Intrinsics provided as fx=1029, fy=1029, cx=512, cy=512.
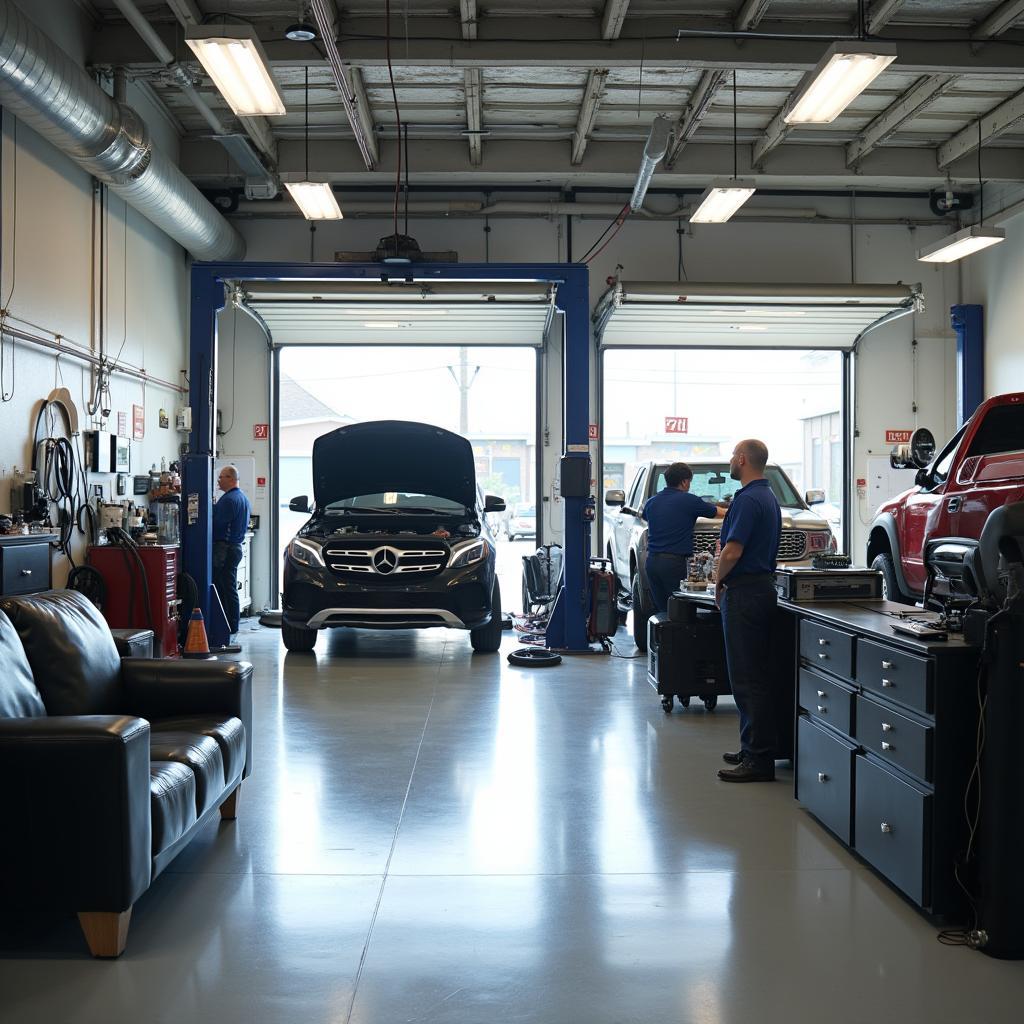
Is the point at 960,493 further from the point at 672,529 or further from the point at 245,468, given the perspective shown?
the point at 245,468

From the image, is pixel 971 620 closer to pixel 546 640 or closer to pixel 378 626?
pixel 378 626

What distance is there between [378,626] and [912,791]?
5.58m

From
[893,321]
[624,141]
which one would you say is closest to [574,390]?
[624,141]

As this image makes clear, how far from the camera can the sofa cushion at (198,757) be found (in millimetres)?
3631

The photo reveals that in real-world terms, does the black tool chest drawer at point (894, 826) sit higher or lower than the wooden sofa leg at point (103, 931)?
higher

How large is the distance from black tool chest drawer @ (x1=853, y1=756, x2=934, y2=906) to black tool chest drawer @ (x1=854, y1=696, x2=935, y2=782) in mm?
57

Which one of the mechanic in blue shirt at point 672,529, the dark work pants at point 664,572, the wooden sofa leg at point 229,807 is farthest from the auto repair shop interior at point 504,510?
the dark work pants at point 664,572

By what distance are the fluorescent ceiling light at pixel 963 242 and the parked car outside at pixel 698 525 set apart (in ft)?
9.04

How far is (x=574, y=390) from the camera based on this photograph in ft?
31.0

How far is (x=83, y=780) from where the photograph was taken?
9.74 ft

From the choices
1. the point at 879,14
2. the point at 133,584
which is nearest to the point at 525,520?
the point at 133,584

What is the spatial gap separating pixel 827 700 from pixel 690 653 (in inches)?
95.1

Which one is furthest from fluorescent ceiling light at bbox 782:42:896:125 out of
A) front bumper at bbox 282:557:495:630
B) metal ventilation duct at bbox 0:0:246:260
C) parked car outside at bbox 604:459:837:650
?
metal ventilation duct at bbox 0:0:246:260

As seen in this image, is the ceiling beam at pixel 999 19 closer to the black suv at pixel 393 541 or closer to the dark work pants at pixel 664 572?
the dark work pants at pixel 664 572
